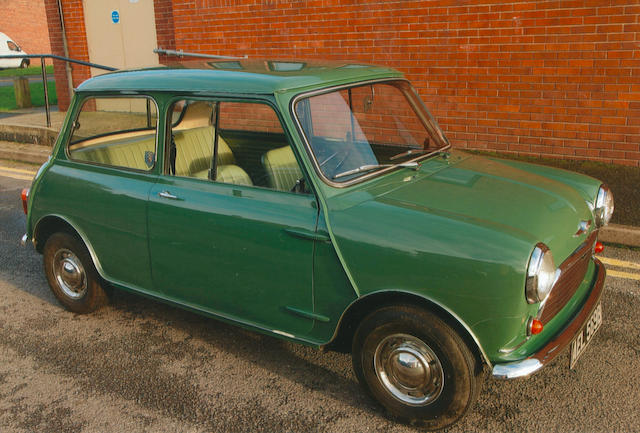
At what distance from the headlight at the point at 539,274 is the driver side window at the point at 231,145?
1.26 m

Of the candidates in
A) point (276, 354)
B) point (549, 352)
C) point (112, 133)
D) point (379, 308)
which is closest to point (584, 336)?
point (549, 352)

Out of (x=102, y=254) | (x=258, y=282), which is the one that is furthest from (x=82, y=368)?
(x=258, y=282)

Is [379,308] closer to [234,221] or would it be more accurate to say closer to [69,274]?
[234,221]

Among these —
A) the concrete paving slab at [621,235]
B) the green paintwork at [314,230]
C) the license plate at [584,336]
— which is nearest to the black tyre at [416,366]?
the green paintwork at [314,230]

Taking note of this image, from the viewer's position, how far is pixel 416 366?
296cm

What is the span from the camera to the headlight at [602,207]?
140 inches

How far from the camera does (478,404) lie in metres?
3.27

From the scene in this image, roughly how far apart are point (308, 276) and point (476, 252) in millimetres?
860

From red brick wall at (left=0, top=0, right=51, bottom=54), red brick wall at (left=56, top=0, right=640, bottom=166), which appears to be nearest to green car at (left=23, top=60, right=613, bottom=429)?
red brick wall at (left=56, top=0, right=640, bottom=166)

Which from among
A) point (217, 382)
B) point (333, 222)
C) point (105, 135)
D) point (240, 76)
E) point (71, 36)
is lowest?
point (217, 382)

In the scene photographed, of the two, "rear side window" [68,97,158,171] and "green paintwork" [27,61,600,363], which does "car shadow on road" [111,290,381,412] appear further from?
"rear side window" [68,97,158,171]

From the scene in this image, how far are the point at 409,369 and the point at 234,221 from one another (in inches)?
47.2

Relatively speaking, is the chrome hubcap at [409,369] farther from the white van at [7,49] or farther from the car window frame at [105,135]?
the white van at [7,49]

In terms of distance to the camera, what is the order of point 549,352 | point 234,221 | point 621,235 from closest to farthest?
point 549,352, point 234,221, point 621,235
